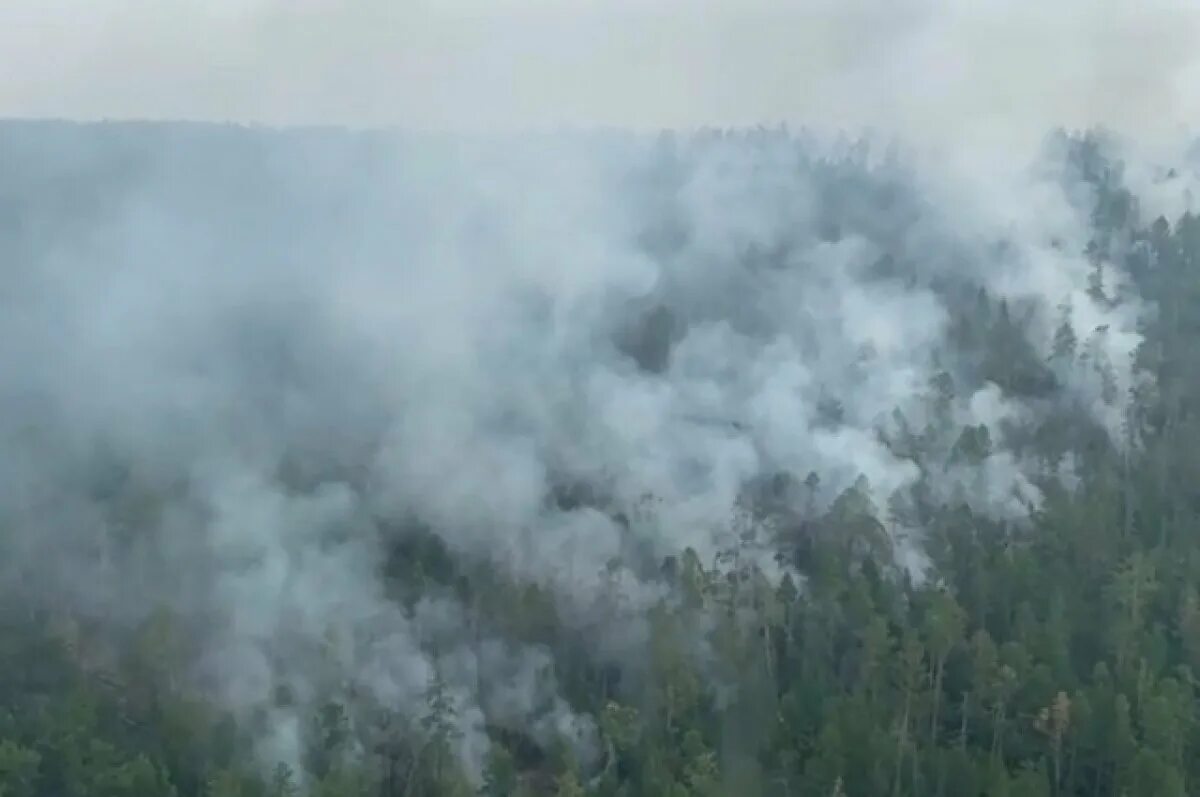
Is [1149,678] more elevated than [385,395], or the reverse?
[385,395]

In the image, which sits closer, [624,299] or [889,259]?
[624,299]

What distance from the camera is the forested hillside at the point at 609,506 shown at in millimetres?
35062

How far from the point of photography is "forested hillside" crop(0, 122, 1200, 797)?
3506 centimetres

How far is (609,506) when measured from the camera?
174 ft

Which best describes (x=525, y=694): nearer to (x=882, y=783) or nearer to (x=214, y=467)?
(x=882, y=783)

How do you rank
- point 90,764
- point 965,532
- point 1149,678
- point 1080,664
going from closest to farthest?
1. point 90,764
2. point 1149,678
3. point 1080,664
4. point 965,532

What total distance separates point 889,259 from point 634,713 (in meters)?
45.4

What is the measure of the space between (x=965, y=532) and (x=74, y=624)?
26.9 m

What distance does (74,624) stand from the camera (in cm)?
4138

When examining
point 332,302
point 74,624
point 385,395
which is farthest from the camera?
point 332,302

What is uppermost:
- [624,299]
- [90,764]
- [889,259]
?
[889,259]

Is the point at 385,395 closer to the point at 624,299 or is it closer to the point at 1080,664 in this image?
the point at 624,299

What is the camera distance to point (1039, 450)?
174 ft

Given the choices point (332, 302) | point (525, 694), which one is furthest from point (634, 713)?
point (332, 302)
